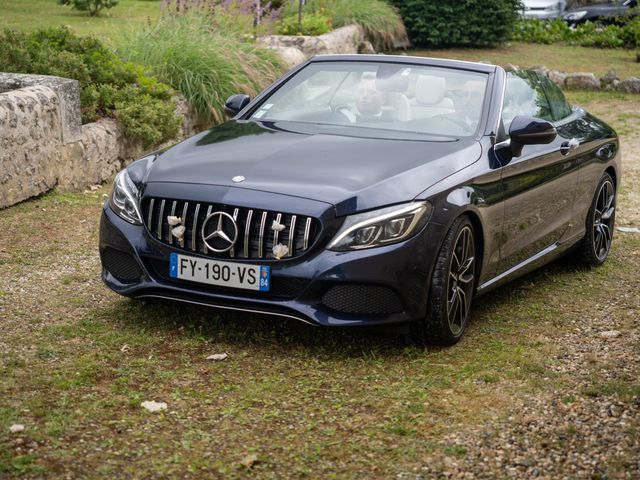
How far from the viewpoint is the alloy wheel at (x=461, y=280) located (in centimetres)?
568

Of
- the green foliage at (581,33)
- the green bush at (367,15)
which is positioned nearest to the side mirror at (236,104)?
the green bush at (367,15)

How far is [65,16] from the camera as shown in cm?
2033

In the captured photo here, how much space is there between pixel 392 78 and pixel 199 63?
513 cm

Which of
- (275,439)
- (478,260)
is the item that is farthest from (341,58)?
(275,439)

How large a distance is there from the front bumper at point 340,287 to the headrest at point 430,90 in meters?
1.37

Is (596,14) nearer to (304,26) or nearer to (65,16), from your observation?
(304,26)

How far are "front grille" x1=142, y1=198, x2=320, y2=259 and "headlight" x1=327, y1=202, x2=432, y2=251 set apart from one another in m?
0.13

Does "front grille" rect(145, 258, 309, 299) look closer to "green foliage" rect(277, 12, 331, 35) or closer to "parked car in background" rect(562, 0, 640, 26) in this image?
"green foliage" rect(277, 12, 331, 35)

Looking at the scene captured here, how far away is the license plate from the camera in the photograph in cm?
533

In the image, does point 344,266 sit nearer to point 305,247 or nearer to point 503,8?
point 305,247

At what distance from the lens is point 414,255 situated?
210 inches

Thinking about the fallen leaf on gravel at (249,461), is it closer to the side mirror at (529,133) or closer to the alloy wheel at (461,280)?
the alloy wheel at (461,280)

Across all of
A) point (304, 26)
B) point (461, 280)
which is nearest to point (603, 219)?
point (461, 280)

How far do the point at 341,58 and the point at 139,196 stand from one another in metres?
1.95
